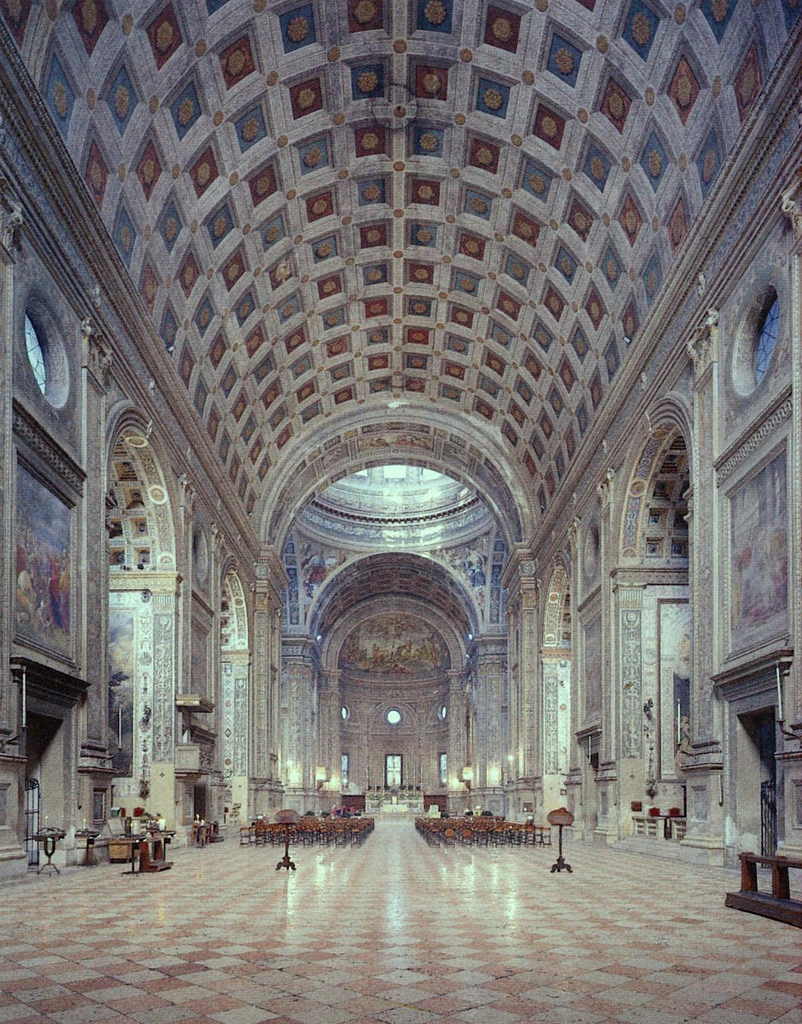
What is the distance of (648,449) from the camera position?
81.7 ft

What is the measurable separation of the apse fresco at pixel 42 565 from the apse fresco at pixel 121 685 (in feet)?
27.2

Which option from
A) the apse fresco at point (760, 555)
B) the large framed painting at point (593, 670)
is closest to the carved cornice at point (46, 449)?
the apse fresco at point (760, 555)

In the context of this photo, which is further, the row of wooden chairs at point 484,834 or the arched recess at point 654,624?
the row of wooden chairs at point 484,834

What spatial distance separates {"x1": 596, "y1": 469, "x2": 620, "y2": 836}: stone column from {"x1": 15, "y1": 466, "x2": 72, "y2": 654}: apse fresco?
14453 mm

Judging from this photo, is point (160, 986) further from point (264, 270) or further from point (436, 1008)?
point (264, 270)

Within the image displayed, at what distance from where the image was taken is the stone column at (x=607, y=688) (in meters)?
26.3

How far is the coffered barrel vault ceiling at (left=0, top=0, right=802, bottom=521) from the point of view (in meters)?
18.6

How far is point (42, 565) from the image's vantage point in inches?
660

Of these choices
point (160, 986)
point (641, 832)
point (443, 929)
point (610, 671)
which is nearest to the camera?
point (160, 986)

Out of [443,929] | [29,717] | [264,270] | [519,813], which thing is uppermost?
[264,270]

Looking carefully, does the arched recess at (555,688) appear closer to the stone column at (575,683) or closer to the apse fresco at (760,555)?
the stone column at (575,683)

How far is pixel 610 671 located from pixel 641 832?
4159 millimetres

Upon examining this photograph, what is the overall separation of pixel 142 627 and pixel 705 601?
46.7ft

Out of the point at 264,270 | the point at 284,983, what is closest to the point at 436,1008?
the point at 284,983
